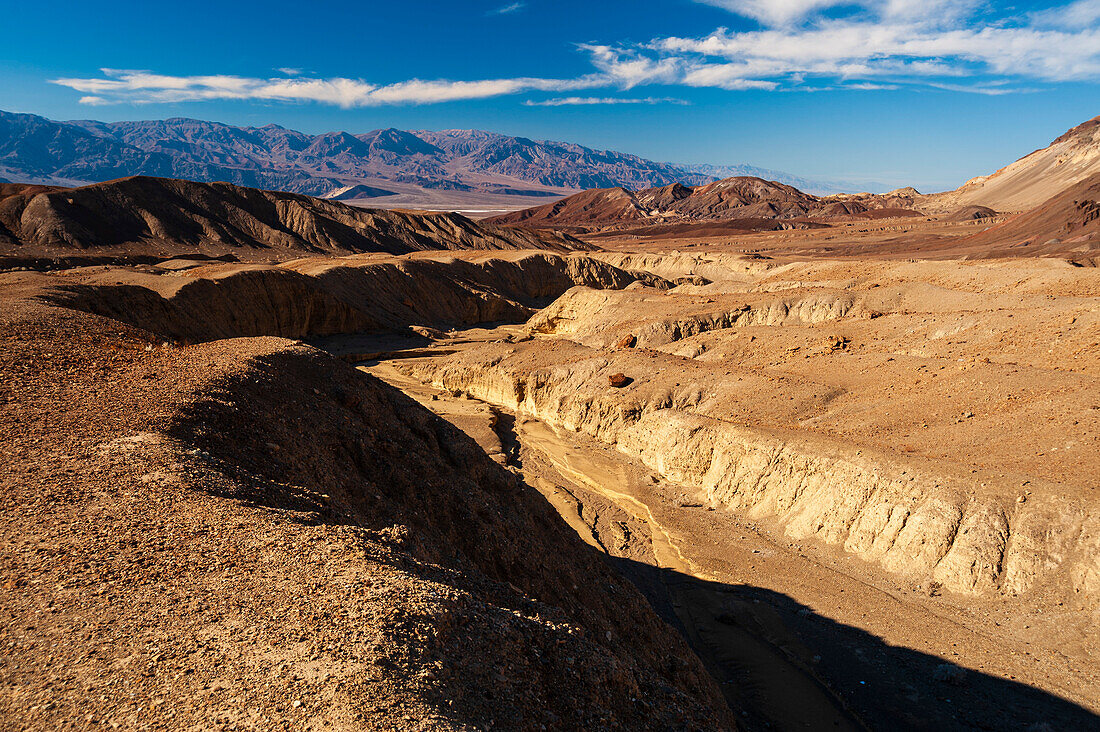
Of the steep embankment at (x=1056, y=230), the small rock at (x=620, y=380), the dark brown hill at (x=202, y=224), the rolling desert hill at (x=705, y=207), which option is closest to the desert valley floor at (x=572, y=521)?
the small rock at (x=620, y=380)

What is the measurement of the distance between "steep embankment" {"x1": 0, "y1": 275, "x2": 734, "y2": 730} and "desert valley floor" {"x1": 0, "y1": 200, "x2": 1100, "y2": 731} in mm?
39

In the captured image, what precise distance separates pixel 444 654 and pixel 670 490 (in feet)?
54.9

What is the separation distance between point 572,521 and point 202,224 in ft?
236

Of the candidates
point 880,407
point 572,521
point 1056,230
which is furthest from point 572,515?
point 1056,230

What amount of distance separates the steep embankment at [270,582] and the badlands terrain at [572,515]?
0.12 ft

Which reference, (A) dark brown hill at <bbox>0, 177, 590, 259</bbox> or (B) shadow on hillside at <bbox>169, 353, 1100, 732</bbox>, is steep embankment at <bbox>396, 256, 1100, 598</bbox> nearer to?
(B) shadow on hillside at <bbox>169, 353, 1100, 732</bbox>

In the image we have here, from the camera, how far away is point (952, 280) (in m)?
33.9

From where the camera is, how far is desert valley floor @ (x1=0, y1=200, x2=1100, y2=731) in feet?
17.4

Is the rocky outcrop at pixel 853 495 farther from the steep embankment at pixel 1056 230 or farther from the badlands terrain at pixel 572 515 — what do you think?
the steep embankment at pixel 1056 230

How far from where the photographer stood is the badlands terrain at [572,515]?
532cm

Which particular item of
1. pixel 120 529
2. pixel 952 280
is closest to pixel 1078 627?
pixel 120 529

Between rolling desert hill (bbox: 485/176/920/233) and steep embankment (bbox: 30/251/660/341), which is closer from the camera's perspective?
steep embankment (bbox: 30/251/660/341)

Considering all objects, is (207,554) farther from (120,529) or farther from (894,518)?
(894,518)

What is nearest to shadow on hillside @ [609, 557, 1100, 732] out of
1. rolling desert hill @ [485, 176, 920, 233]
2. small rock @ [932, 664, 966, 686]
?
small rock @ [932, 664, 966, 686]
